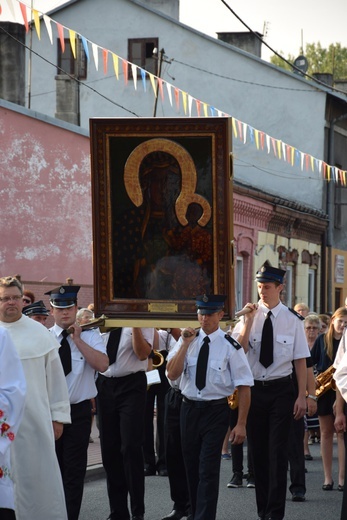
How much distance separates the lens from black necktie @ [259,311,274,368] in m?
11.2

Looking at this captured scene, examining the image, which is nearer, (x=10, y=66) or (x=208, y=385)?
(x=208, y=385)

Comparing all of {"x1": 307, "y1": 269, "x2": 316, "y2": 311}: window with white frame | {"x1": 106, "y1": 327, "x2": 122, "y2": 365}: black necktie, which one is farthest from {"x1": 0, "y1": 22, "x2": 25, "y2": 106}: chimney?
{"x1": 307, "y1": 269, "x2": 316, "y2": 311}: window with white frame

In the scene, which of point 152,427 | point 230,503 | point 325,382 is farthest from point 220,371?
point 152,427

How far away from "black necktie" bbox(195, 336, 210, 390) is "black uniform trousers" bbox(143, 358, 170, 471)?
470 cm

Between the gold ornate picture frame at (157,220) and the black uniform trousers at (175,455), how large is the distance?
1218 mm

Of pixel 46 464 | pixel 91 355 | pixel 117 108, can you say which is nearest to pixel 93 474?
pixel 91 355

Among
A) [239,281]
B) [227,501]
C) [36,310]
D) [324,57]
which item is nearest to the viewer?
[36,310]

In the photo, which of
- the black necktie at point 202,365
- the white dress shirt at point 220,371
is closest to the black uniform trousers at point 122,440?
the white dress shirt at point 220,371

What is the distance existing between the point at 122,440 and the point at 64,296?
144cm

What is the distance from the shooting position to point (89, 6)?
123 feet

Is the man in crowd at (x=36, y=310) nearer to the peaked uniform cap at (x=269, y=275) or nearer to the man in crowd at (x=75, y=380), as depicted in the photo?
the man in crowd at (x=75, y=380)

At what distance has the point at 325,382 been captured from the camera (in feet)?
46.9

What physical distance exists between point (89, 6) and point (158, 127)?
2807cm

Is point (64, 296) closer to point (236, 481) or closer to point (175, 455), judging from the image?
point (175, 455)
